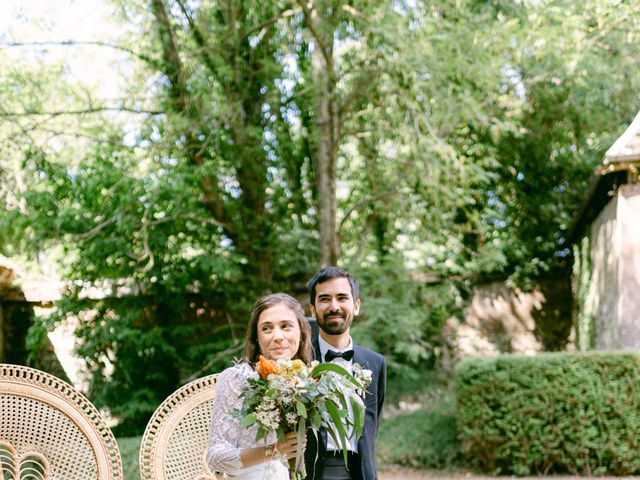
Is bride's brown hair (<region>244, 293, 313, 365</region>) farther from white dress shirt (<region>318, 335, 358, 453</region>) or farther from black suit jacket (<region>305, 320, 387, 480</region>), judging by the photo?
black suit jacket (<region>305, 320, 387, 480</region>)

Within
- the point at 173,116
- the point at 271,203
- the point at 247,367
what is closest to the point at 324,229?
the point at 271,203

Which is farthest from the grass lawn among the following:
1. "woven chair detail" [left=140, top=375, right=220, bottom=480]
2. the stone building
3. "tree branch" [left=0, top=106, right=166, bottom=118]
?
the stone building

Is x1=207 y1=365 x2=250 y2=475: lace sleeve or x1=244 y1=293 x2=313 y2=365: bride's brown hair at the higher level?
x1=244 y1=293 x2=313 y2=365: bride's brown hair

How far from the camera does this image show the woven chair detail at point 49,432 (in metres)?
3.02

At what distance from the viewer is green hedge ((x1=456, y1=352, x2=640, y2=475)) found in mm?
7918

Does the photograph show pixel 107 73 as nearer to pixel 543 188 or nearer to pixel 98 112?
pixel 98 112

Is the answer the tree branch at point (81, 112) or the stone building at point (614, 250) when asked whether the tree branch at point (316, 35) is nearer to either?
the tree branch at point (81, 112)

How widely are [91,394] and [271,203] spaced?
4.17 metres

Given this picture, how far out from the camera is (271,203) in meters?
11.2

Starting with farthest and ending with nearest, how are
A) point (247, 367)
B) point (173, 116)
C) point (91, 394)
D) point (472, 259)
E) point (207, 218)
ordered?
1. point (472, 259)
2. point (91, 394)
3. point (207, 218)
4. point (173, 116)
5. point (247, 367)

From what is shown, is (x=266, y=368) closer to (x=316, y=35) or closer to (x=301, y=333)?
(x=301, y=333)

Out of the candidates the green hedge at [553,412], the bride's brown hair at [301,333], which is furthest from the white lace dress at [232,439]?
the green hedge at [553,412]

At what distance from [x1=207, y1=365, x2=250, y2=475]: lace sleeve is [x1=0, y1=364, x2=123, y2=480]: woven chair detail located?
2.64 ft

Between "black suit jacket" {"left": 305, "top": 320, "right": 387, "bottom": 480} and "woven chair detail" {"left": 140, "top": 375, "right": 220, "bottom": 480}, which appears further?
"woven chair detail" {"left": 140, "top": 375, "right": 220, "bottom": 480}
